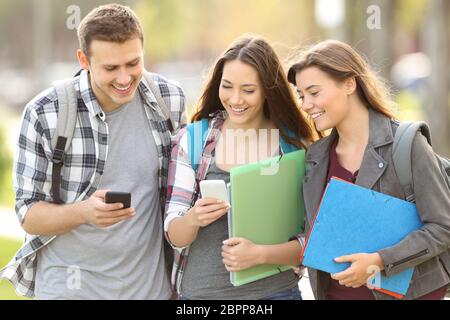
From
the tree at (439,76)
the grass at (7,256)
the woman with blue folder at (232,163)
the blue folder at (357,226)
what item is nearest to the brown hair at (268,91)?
the woman with blue folder at (232,163)

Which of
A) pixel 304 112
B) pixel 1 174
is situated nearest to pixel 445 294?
pixel 304 112

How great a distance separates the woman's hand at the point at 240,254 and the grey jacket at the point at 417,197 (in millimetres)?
239

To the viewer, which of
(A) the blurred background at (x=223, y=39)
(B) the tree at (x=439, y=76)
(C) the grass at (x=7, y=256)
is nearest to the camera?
(C) the grass at (x=7, y=256)

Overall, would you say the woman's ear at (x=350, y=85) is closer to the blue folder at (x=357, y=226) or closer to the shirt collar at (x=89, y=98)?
the blue folder at (x=357, y=226)

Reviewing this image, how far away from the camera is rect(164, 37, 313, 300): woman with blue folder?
3445 millimetres

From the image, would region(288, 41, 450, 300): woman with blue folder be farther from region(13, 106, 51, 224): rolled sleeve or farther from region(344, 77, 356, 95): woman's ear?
region(13, 106, 51, 224): rolled sleeve

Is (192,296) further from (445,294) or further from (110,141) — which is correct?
(445,294)

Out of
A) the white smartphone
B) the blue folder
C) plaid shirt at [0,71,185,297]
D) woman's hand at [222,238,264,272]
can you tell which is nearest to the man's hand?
plaid shirt at [0,71,185,297]

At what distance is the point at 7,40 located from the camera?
5250cm

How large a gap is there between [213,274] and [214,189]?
18.4 inches

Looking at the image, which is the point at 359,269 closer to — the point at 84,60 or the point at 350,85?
the point at 350,85

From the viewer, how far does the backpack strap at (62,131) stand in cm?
350

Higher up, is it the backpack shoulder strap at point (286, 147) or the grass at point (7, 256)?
the backpack shoulder strap at point (286, 147)

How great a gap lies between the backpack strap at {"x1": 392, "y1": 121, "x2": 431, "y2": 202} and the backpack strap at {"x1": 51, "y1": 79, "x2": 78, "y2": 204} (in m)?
1.40
